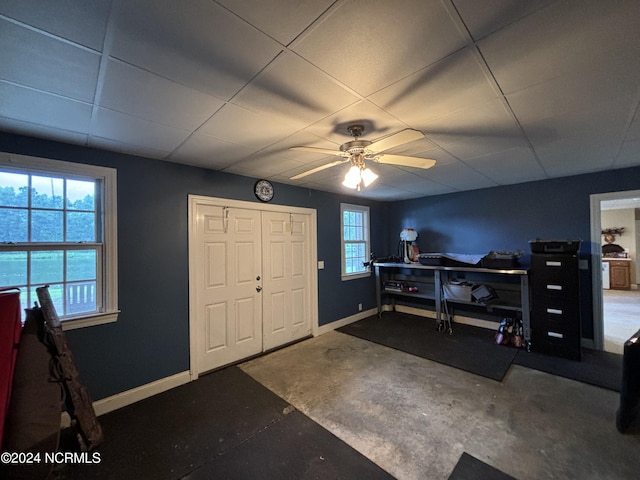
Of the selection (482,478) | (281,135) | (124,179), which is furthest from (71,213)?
(482,478)

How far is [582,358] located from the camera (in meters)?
3.08

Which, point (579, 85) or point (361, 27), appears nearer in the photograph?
point (361, 27)

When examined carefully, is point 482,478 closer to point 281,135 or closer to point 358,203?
point 281,135

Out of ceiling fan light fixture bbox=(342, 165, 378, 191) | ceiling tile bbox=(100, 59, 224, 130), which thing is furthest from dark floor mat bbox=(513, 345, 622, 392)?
ceiling tile bbox=(100, 59, 224, 130)

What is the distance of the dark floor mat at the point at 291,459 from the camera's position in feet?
5.39

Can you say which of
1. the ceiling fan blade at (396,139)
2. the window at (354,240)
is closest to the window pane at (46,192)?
the ceiling fan blade at (396,139)

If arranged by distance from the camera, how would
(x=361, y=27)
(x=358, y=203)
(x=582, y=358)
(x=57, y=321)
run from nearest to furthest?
(x=361, y=27)
(x=57, y=321)
(x=582, y=358)
(x=358, y=203)

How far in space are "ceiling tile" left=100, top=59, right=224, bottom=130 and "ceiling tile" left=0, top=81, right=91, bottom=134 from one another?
23 centimetres

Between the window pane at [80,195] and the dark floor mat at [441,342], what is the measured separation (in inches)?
140

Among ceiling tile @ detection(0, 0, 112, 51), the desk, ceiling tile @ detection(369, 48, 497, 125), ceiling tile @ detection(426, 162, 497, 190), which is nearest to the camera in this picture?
ceiling tile @ detection(0, 0, 112, 51)

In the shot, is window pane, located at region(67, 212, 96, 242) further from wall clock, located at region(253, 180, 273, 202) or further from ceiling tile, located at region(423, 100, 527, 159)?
ceiling tile, located at region(423, 100, 527, 159)

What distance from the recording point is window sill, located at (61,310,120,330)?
6.97 ft

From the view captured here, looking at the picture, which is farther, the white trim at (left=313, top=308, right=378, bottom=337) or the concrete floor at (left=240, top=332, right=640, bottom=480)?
the white trim at (left=313, top=308, right=378, bottom=337)

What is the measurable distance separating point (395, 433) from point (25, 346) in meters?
2.64
